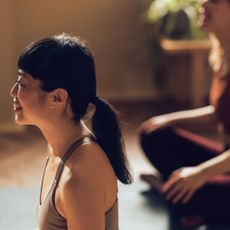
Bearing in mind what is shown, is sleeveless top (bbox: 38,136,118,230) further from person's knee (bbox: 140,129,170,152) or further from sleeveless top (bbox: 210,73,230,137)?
person's knee (bbox: 140,129,170,152)

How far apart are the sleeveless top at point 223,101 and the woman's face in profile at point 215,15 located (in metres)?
0.18

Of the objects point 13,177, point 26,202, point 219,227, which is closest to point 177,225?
point 219,227

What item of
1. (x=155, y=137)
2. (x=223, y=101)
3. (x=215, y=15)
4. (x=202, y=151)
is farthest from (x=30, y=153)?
(x=215, y=15)

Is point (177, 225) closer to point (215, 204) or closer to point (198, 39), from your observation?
point (215, 204)

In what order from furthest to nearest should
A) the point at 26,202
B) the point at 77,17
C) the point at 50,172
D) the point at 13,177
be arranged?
the point at 77,17, the point at 13,177, the point at 26,202, the point at 50,172

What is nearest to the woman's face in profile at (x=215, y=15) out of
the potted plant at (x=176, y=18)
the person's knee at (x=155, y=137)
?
the person's knee at (x=155, y=137)

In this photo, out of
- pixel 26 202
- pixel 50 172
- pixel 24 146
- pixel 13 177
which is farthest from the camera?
pixel 24 146

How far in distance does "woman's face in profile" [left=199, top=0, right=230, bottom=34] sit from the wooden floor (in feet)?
2.53

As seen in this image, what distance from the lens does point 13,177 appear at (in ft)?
9.83

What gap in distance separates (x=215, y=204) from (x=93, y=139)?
123cm

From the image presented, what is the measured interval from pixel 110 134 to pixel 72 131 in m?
0.08

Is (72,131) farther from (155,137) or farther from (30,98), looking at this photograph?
(155,137)

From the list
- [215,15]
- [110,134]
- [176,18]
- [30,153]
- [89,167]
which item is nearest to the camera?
[89,167]

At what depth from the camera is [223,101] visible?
2400mm
